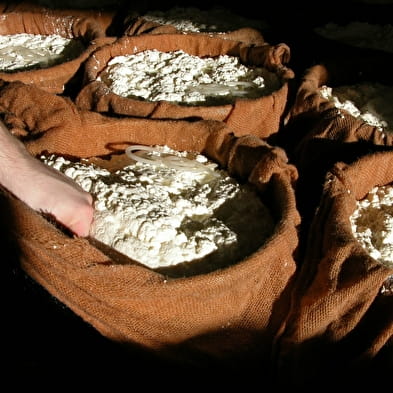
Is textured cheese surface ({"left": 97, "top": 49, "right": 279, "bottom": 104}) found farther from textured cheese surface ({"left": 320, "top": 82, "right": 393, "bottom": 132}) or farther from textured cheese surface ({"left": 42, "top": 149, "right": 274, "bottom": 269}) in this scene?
textured cheese surface ({"left": 42, "top": 149, "right": 274, "bottom": 269})

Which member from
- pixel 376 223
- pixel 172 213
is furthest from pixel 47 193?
pixel 376 223

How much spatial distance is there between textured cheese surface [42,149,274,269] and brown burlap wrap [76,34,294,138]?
0.25 meters

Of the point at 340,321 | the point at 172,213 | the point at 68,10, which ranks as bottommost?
the point at 340,321

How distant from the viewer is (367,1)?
2.89 m

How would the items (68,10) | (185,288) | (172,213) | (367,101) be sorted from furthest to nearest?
(68,10)
(367,101)
(172,213)
(185,288)

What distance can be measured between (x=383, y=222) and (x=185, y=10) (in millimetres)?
1979

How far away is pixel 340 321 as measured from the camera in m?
1.32

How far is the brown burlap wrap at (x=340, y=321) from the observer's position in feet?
4.19

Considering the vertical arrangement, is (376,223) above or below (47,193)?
below

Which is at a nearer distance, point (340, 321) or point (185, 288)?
point (185, 288)

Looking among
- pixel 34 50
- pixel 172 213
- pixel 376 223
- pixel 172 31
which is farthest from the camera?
pixel 34 50

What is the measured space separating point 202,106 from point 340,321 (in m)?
0.91

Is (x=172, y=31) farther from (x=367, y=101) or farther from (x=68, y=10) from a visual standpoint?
(x=367, y=101)

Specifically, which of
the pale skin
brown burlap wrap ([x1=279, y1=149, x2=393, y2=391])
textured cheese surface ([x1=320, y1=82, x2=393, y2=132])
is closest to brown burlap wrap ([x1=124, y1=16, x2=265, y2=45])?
textured cheese surface ([x1=320, y1=82, x2=393, y2=132])
